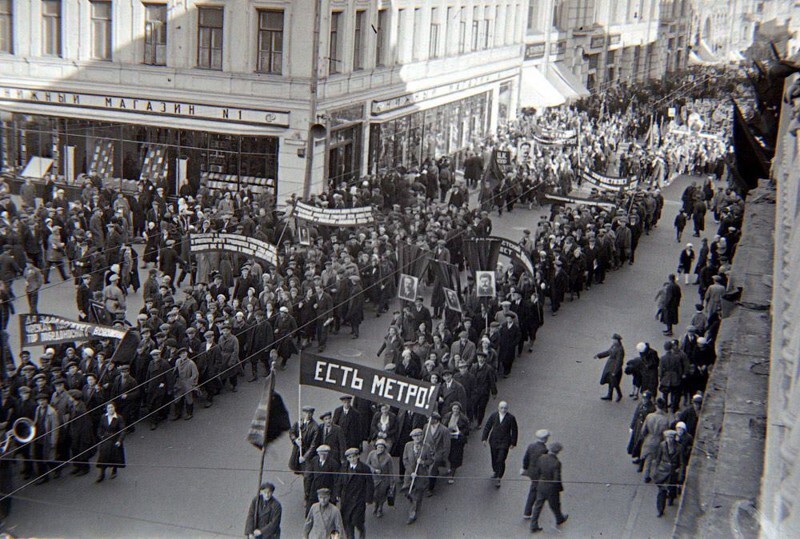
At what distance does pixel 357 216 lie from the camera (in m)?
21.2

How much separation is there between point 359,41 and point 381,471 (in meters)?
22.0

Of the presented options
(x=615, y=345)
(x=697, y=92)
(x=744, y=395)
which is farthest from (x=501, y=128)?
(x=744, y=395)

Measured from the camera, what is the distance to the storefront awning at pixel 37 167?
2986 cm

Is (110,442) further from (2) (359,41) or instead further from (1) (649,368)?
(2) (359,41)

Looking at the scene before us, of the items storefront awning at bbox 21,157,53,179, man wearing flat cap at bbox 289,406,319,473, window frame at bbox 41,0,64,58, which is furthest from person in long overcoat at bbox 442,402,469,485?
window frame at bbox 41,0,64,58

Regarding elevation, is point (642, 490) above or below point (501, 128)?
below

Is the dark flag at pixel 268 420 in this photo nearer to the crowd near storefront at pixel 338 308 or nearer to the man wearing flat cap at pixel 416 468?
the crowd near storefront at pixel 338 308

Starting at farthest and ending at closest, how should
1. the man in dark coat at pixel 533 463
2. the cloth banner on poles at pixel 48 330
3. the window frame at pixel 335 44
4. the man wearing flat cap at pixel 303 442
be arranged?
the window frame at pixel 335 44 < the cloth banner on poles at pixel 48 330 < the man wearing flat cap at pixel 303 442 < the man in dark coat at pixel 533 463

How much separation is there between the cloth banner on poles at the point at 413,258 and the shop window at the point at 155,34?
11.0 metres

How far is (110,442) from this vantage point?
13.3m

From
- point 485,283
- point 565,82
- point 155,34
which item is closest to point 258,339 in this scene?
point 485,283

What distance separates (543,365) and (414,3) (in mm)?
20492

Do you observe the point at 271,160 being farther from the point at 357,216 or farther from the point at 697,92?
the point at 697,92

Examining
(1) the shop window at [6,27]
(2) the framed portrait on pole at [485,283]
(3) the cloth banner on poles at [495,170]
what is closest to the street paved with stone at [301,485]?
(2) the framed portrait on pole at [485,283]
